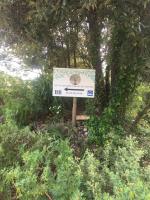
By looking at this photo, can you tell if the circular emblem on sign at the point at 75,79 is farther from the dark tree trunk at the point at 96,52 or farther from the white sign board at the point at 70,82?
the dark tree trunk at the point at 96,52

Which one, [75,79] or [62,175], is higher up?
[75,79]

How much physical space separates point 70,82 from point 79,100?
33.5 inches

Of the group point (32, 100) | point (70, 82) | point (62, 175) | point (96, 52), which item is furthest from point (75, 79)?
point (62, 175)

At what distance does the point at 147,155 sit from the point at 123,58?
4.64ft

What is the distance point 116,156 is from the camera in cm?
411

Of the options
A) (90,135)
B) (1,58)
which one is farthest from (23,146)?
(1,58)

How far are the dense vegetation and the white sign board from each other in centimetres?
25

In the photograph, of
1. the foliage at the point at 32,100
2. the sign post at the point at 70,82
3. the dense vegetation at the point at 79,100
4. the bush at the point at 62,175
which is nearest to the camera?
the bush at the point at 62,175

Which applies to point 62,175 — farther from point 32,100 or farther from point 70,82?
point 32,100

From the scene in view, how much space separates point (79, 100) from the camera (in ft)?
20.8

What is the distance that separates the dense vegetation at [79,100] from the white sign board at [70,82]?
0.25 metres

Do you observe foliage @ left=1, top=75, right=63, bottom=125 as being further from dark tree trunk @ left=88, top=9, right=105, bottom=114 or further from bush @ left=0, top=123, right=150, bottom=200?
bush @ left=0, top=123, right=150, bottom=200

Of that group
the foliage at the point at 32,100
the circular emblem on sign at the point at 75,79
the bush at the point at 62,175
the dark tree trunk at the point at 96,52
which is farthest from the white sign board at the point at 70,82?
the bush at the point at 62,175

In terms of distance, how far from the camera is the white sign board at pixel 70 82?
5496 mm
